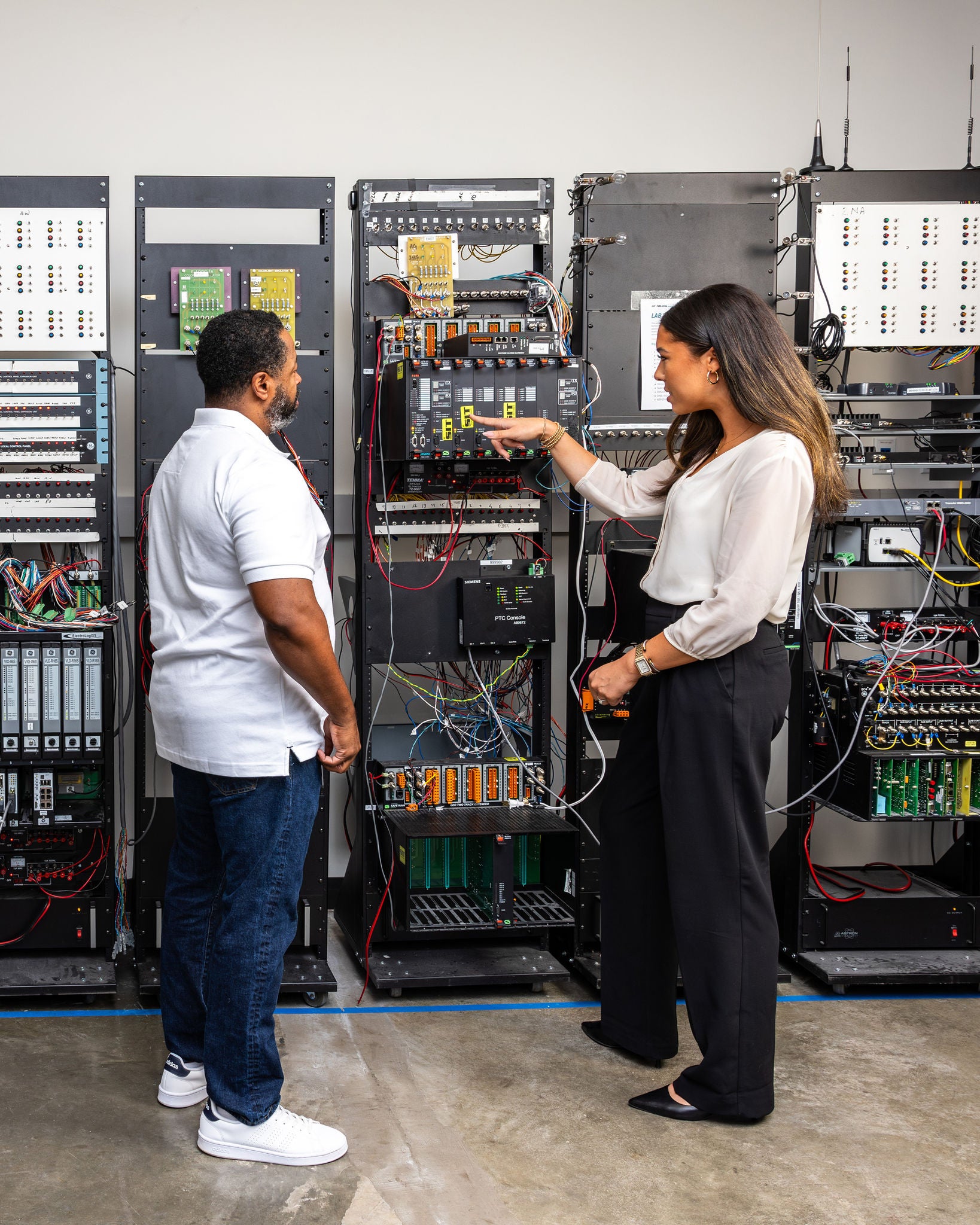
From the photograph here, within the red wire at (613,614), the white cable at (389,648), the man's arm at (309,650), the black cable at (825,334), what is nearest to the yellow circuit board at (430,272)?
the white cable at (389,648)

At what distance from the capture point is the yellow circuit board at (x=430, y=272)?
322cm

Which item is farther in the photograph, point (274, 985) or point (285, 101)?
point (285, 101)

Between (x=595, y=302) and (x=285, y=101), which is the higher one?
(x=285, y=101)

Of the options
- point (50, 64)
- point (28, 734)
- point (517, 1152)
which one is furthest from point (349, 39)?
point (517, 1152)

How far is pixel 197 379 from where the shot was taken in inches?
127

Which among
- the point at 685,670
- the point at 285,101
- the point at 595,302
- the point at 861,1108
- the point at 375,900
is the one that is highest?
the point at 285,101

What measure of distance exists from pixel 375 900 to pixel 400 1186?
115 centimetres

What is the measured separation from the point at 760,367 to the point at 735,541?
1.24ft

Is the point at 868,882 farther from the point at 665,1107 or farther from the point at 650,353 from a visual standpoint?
the point at 650,353

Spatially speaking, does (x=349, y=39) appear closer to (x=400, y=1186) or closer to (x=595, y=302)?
(x=595, y=302)

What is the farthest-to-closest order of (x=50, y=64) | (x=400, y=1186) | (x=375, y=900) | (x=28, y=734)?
(x=50, y=64) < (x=375, y=900) < (x=28, y=734) < (x=400, y=1186)

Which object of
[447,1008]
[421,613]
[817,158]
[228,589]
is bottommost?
[447,1008]

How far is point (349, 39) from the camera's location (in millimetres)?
3705

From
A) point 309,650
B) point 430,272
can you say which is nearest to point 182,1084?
point 309,650
